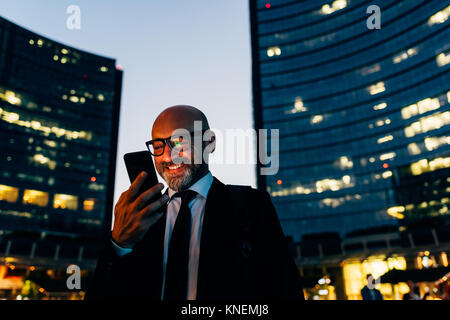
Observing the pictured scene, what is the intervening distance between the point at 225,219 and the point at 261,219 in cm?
18

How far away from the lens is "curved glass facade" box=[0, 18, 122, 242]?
6391cm

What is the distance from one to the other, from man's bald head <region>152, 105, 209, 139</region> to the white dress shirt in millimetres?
288

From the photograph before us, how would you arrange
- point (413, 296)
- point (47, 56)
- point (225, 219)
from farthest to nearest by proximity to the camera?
point (47, 56)
point (413, 296)
point (225, 219)

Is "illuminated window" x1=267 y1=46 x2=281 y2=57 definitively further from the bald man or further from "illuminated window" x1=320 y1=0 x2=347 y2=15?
the bald man

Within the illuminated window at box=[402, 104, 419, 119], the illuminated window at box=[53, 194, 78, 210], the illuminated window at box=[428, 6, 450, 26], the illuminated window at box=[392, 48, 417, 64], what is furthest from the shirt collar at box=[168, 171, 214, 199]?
the illuminated window at box=[53, 194, 78, 210]

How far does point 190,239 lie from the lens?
4.87 feet

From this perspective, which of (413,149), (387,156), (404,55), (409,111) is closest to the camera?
(413,149)

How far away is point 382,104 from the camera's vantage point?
2496 inches

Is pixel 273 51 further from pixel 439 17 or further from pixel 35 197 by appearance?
pixel 35 197

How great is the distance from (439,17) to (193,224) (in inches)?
2870

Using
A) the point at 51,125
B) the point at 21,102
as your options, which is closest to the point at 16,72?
the point at 21,102

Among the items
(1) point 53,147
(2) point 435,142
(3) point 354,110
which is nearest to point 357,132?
(3) point 354,110

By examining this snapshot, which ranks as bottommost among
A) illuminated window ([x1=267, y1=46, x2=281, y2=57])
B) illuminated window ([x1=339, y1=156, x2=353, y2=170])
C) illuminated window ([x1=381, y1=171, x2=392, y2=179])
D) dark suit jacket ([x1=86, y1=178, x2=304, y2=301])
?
dark suit jacket ([x1=86, y1=178, x2=304, y2=301])
